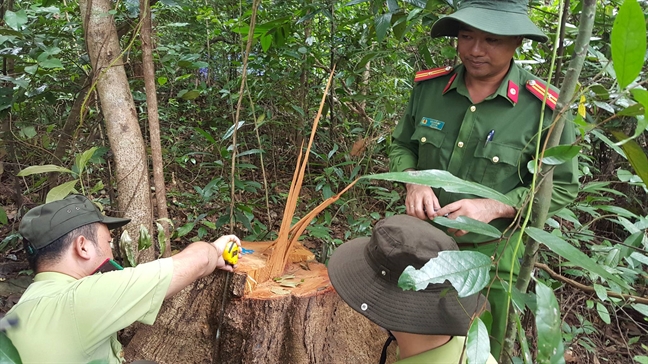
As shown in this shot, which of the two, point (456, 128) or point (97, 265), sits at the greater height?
point (456, 128)

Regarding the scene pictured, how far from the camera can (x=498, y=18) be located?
1.56 m

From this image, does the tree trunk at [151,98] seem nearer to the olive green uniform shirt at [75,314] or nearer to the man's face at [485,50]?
the olive green uniform shirt at [75,314]

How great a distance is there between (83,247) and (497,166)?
150 centimetres

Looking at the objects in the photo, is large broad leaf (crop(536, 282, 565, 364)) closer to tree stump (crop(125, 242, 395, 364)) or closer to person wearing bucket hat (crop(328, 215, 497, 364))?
person wearing bucket hat (crop(328, 215, 497, 364))

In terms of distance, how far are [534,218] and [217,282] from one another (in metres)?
→ 1.35

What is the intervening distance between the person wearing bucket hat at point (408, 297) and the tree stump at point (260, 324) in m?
0.61

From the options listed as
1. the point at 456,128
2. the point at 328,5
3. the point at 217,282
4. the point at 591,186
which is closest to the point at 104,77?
the point at 217,282

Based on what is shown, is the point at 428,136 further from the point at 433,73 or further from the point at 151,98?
the point at 151,98

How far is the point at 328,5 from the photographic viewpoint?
2.39 metres

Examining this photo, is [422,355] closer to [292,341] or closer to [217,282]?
[292,341]

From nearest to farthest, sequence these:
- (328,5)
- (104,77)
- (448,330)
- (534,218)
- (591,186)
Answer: (534,218) → (448,330) → (104,77) → (591,186) → (328,5)

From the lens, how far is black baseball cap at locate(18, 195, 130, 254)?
144 cm

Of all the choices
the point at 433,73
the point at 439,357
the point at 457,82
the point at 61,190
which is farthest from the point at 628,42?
the point at 61,190

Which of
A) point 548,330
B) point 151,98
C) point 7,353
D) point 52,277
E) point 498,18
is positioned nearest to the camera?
point 7,353
